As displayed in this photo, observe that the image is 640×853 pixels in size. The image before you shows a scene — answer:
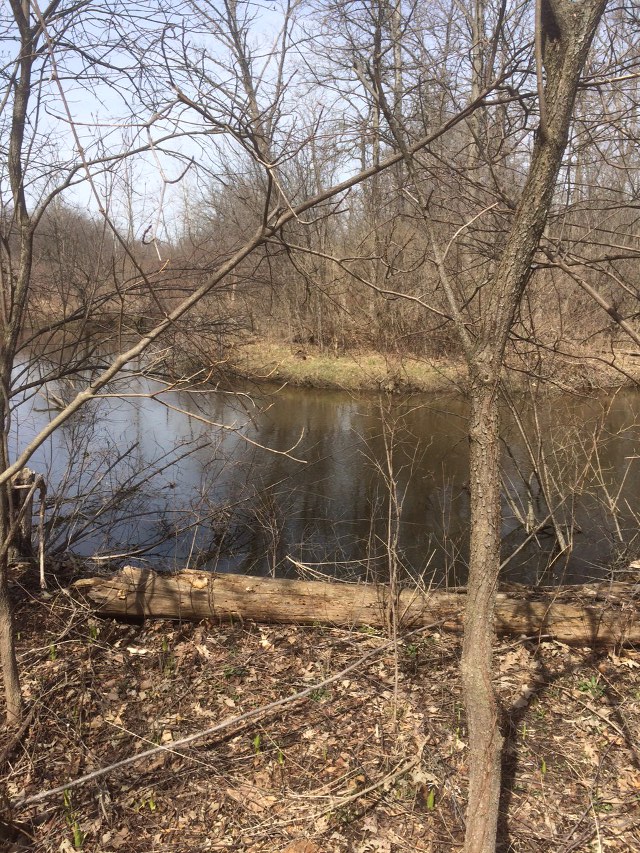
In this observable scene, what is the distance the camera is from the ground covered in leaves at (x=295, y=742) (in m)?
2.62

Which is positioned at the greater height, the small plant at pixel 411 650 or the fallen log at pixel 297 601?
the fallen log at pixel 297 601

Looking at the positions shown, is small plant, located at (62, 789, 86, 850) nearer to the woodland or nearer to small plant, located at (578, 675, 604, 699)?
the woodland

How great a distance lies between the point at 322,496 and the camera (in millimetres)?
8875

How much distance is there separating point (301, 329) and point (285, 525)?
10.7 m

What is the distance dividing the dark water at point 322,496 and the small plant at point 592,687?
196 centimetres

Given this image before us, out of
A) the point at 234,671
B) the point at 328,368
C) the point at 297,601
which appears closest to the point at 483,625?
the point at 234,671

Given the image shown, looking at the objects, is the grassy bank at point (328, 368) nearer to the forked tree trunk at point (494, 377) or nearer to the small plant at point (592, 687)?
the small plant at point (592, 687)

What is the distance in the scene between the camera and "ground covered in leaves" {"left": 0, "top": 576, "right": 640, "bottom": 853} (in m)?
2.62

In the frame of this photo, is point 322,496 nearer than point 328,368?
Yes

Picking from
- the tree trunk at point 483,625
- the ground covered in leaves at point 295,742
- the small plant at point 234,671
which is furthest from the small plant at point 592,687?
the small plant at point 234,671

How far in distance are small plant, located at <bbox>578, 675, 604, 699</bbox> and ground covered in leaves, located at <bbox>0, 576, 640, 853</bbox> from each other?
1 cm

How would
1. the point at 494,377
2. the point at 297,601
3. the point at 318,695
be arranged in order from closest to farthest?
the point at 494,377 → the point at 318,695 → the point at 297,601

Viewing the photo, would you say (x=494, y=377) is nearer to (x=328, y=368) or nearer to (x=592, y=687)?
(x=592, y=687)

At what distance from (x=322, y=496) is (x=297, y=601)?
15.2 ft
